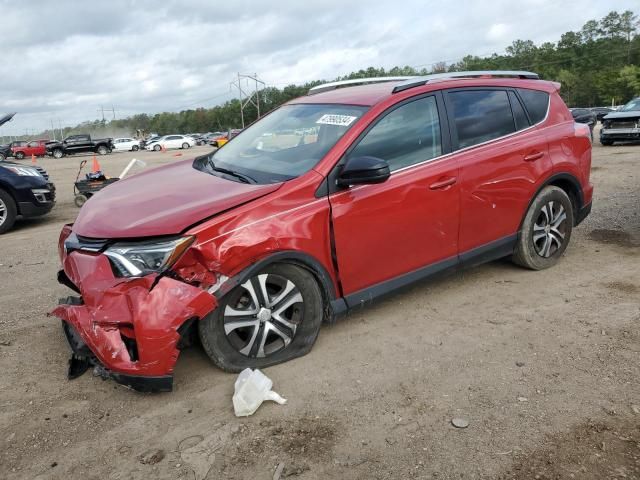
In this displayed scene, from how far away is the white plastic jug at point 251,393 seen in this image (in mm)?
2912

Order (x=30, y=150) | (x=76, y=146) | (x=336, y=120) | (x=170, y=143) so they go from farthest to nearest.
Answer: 1. (x=170, y=143)
2. (x=30, y=150)
3. (x=76, y=146)
4. (x=336, y=120)

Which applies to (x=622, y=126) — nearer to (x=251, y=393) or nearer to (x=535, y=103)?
(x=535, y=103)

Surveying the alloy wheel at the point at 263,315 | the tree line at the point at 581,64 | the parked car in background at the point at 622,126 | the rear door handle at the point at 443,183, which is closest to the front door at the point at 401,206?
the rear door handle at the point at 443,183

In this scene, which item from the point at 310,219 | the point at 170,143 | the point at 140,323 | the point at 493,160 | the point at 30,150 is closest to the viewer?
the point at 140,323

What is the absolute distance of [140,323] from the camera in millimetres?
2838

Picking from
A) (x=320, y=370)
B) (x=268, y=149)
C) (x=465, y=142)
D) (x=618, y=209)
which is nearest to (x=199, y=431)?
(x=320, y=370)

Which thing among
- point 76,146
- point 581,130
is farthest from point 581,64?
point 581,130

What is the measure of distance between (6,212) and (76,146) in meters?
38.0

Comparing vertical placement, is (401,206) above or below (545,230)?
above

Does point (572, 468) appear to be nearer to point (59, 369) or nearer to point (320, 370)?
point (320, 370)

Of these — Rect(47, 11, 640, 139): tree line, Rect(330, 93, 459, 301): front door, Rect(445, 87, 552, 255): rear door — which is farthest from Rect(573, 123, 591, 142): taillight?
Rect(47, 11, 640, 139): tree line

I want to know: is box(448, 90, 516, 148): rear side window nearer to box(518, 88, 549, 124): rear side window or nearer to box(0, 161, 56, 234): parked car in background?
box(518, 88, 549, 124): rear side window

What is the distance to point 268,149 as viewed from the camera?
4.10 metres

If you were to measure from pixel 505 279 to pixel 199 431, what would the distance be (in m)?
3.12
